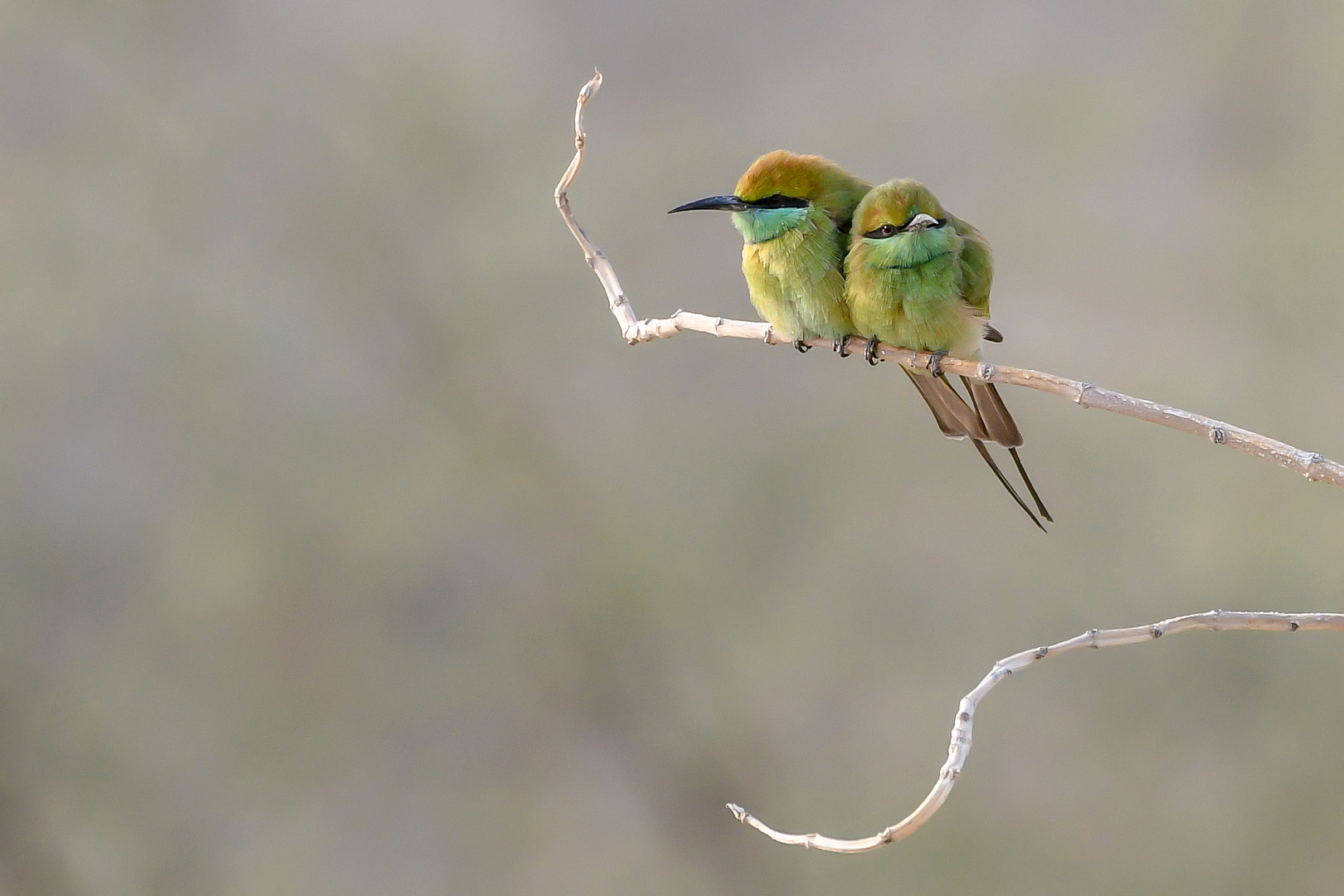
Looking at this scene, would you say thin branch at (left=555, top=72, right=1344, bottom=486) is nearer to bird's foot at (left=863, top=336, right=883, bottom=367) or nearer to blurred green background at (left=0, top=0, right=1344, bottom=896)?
bird's foot at (left=863, top=336, right=883, bottom=367)

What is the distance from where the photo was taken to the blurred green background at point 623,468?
2.58 m

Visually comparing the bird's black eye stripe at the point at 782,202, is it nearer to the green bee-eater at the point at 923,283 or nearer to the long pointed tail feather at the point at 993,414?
the green bee-eater at the point at 923,283

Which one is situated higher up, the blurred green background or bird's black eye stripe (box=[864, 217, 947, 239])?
bird's black eye stripe (box=[864, 217, 947, 239])

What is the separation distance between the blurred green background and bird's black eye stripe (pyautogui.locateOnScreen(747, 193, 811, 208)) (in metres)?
1.32

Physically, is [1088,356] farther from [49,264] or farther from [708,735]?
[49,264]

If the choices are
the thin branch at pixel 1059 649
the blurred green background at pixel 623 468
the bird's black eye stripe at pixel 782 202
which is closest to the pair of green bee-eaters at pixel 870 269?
the bird's black eye stripe at pixel 782 202

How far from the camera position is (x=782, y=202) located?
1.49 metres

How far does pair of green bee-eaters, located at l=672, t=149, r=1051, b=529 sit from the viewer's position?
55.1 inches

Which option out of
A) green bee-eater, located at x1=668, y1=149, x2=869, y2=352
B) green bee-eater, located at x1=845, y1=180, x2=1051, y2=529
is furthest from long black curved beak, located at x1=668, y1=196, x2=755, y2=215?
green bee-eater, located at x1=845, y1=180, x2=1051, y2=529

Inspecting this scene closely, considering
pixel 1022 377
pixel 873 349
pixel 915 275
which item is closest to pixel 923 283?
pixel 915 275

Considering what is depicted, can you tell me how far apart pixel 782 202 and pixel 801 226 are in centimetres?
4

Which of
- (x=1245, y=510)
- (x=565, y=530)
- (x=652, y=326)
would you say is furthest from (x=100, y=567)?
(x=1245, y=510)

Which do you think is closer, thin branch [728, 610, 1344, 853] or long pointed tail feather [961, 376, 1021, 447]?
thin branch [728, 610, 1344, 853]

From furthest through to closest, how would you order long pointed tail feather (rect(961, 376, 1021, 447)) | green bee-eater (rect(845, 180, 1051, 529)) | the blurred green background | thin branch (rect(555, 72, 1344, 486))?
the blurred green background
long pointed tail feather (rect(961, 376, 1021, 447))
green bee-eater (rect(845, 180, 1051, 529))
thin branch (rect(555, 72, 1344, 486))
